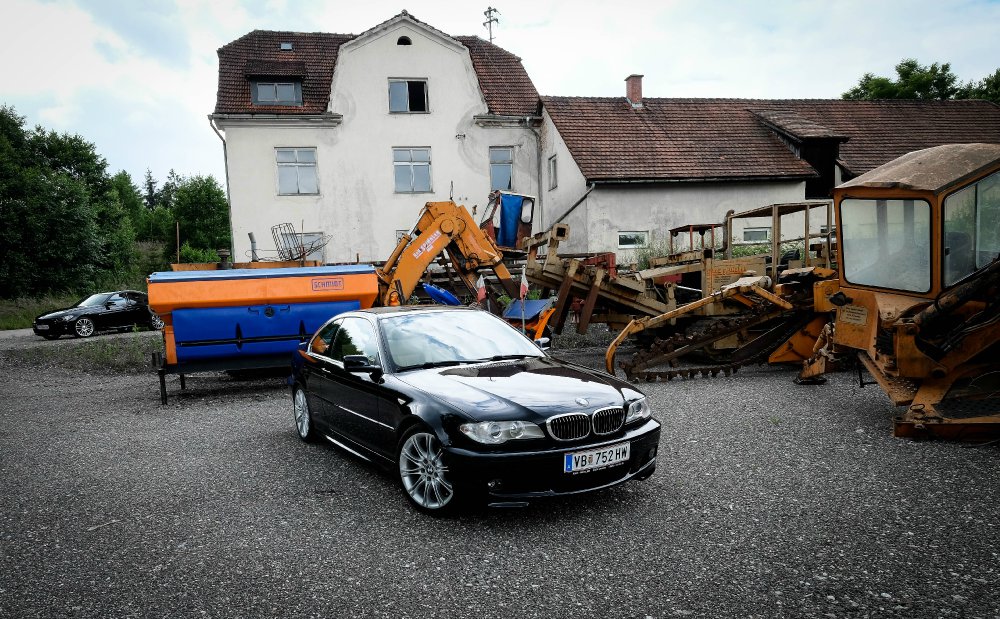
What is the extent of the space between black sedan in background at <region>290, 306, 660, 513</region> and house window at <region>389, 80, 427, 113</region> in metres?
19.7

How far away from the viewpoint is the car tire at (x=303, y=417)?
21.3 ft

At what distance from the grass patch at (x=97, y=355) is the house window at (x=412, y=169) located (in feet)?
35.5

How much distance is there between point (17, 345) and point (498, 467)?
18.2 meters

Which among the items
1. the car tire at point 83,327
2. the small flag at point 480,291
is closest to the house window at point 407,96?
the car tire at point 83,327

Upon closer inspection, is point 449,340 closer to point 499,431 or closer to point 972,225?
point 499,431

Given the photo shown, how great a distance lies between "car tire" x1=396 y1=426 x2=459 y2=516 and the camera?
4266 mm

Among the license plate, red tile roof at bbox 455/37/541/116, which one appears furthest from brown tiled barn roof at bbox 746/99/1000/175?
the license plate

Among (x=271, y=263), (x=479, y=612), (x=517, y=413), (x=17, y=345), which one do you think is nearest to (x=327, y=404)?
(x=517, y=413)

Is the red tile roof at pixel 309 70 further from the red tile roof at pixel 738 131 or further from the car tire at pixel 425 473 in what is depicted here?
the car tire at pixel 425 473

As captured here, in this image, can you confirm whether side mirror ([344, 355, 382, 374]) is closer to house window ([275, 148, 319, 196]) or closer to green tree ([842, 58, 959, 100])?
house window ([275, 148, 319, 196])

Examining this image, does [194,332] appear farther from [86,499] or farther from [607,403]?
[607,403]

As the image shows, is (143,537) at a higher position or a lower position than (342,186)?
lower

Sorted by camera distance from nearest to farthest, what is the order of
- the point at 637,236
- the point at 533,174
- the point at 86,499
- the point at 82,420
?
the point at 86,499 → the point at 82,420 → the point at 637,236 → the point at 533,174

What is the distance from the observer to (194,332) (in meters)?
9.12
